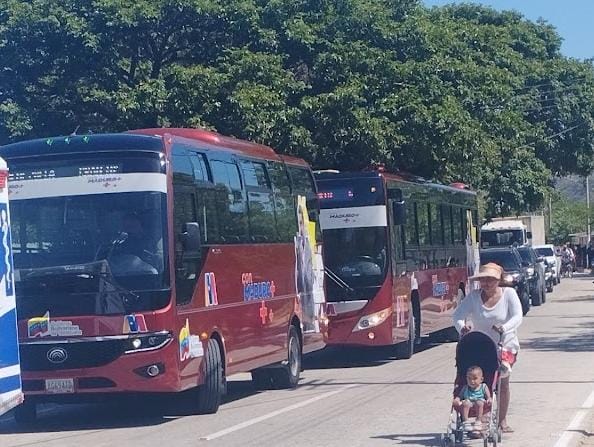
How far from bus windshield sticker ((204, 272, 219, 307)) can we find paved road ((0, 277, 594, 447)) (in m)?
1.44

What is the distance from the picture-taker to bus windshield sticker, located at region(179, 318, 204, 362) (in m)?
14.1

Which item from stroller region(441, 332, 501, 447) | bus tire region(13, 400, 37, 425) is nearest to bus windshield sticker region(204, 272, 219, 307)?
bus tire region(13, 400, 37, 425)

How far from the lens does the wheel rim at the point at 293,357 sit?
61.7 feet

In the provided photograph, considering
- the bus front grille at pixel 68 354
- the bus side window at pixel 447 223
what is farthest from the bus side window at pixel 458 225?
the bus front grille at pixel 68 354

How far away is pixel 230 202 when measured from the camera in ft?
54.1

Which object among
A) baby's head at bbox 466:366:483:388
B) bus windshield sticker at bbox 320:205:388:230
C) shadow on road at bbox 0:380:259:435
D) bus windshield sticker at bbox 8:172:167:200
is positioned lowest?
shadow on road at bbox 0:380:259:435

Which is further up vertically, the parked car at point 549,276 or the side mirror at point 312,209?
the side mirror at point 312,209

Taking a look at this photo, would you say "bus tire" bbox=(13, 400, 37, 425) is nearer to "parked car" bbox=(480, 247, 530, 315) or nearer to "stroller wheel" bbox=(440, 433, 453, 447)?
Result: "stroller wheel" bbox=(440, 433, 453, 447)

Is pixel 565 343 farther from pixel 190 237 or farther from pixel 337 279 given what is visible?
pixel 190 237

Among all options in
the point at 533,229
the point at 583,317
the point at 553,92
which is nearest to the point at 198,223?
the point at 583,317

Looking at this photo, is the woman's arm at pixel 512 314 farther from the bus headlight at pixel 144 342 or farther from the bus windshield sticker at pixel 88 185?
the bus windshield sticker at pixel 88 185

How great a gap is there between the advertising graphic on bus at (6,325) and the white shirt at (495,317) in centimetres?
445

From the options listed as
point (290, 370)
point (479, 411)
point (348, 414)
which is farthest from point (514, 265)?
point (479, 411)

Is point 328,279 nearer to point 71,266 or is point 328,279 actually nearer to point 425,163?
point 425,163
